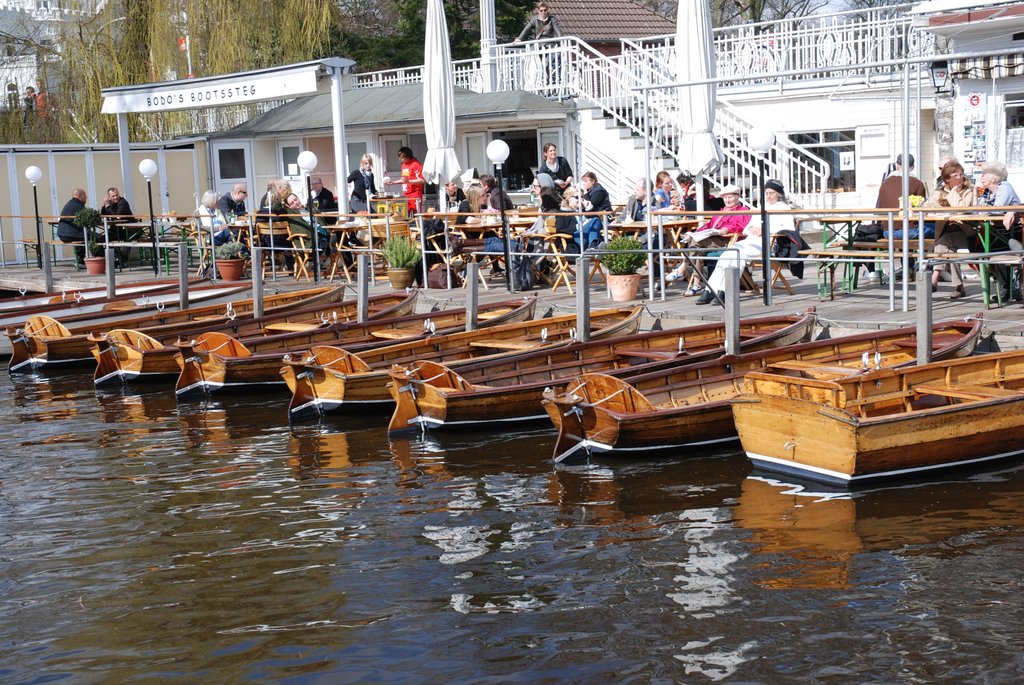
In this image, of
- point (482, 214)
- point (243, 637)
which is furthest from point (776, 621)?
point (482, 214)

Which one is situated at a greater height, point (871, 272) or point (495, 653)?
point (871, 272)

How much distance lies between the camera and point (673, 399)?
37.6 feet

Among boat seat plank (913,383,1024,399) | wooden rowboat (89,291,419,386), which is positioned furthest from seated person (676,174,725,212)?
boat seat plank (913,383,1024,399)

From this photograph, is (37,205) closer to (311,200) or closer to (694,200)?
(311,200)

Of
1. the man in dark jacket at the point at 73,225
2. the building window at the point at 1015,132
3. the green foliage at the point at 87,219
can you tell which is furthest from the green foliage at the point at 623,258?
the man in dark jacket at the point at 73,225

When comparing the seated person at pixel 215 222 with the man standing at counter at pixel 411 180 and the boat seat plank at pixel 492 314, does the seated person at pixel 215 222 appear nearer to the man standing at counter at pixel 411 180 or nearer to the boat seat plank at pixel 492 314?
the man standing at counter at pixel 411 180

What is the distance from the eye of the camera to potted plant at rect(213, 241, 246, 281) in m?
21.8

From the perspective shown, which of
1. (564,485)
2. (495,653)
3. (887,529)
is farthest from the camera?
(564,485)

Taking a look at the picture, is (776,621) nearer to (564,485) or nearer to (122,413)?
(564,485)

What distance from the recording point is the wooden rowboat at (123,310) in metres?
18.0

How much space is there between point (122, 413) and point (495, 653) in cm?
852

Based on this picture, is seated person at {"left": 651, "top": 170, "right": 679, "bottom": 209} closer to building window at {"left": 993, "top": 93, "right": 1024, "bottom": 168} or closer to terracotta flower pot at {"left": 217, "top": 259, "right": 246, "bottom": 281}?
building window at {"left": 993, "top": 93, "right": 1024, "bottom": 168}

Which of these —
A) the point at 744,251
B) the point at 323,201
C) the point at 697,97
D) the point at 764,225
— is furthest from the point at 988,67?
the point at 323,201

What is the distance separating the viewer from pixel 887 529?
8828mm
